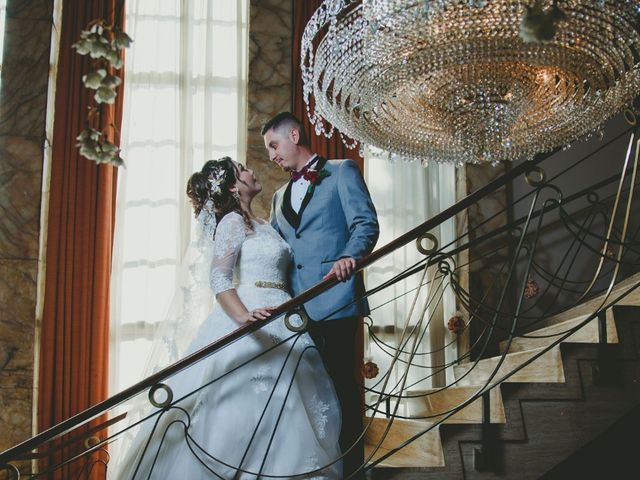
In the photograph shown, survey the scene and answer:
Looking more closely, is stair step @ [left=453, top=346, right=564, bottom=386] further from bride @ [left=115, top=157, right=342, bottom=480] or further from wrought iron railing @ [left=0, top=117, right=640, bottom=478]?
bride @ [left=115, top=157, right=342, bottom=480]

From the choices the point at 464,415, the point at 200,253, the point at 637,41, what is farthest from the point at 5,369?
the point at 637,41

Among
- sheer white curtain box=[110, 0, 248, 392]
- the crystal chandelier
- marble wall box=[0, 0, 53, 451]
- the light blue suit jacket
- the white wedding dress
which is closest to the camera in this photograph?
the crystal chandelier

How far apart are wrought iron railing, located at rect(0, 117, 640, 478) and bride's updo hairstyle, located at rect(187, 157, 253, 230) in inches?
26.4

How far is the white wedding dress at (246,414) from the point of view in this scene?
10.4ft

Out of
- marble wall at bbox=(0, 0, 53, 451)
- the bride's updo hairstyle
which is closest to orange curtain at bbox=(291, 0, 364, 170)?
marble wall at bbox=(0, 0, 53, 451)

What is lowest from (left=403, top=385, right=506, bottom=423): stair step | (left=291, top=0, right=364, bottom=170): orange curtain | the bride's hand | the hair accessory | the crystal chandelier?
(left=403, top=385, right=506, bottom=423): stair step

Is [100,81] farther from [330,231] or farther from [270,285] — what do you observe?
[330,231]

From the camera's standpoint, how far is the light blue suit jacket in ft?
12.0

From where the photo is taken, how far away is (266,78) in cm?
611

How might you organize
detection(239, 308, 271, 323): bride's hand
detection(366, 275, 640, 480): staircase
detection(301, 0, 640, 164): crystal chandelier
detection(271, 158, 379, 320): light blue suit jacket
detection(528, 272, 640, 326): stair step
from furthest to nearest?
1. detection(528, 272, 640, 326): stair step
2. detection(271, 158, 379, 320): light blue suit jacket
3. detection(366, 275, 640, 480): staircase
4. detection(239, 308, 271, 323): bride's hand
5. detection(301, 0, 640, 164): crystal chandelier

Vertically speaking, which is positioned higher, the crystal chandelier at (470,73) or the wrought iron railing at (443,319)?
the crystal chandelier at (470,73)

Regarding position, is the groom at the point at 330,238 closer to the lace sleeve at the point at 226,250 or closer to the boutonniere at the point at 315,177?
the boutonniere at the point at 315,177

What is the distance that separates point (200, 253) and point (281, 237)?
442 mm

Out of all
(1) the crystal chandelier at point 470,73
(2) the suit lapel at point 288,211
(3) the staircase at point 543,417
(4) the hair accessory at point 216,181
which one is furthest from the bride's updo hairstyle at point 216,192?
(3) the staircase at point 543,417
